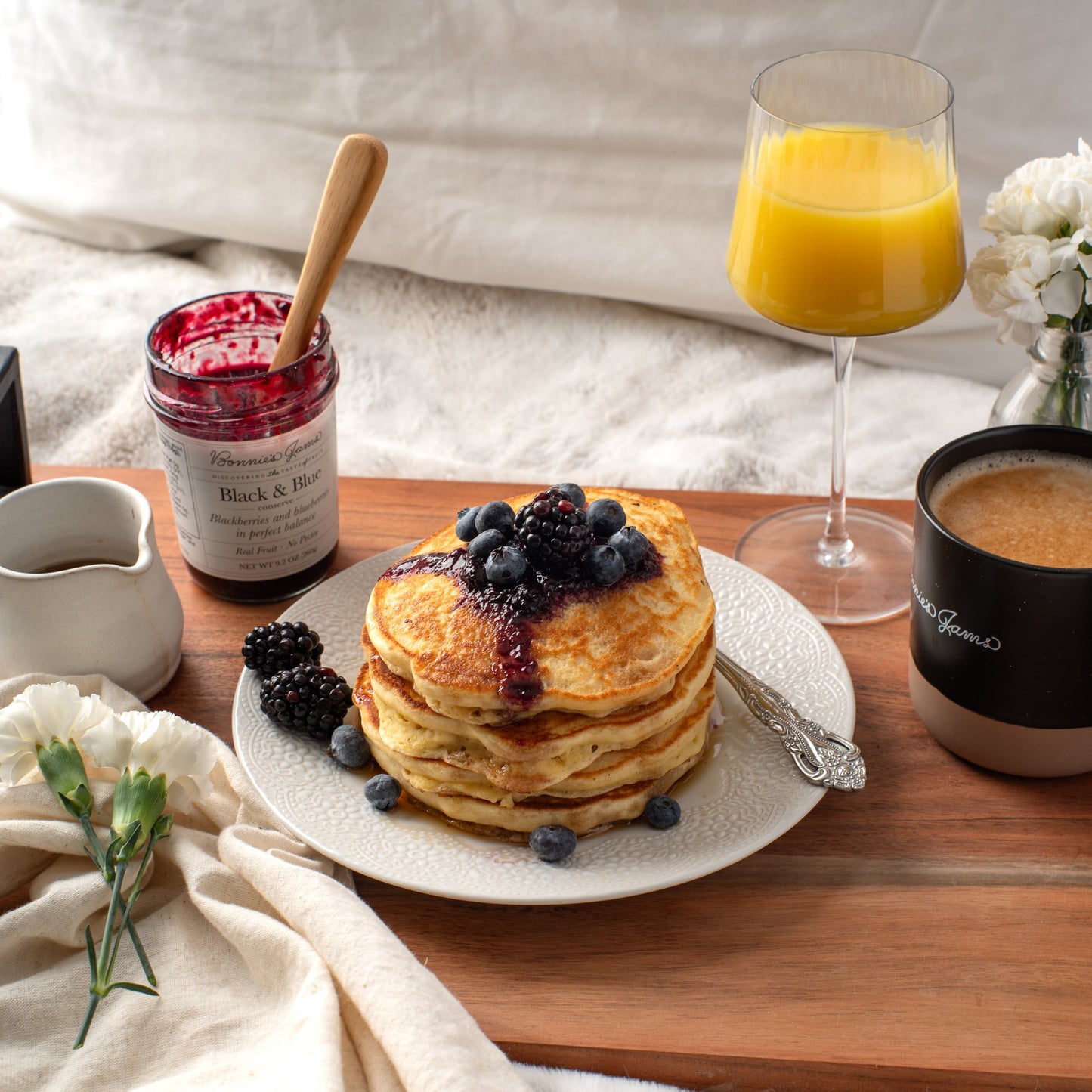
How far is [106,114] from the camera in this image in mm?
2477

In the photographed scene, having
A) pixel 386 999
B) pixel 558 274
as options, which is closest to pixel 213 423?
pixel 386 999

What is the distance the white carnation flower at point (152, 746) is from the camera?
1.12 m

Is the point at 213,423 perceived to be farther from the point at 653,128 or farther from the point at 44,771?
the point at 653,128

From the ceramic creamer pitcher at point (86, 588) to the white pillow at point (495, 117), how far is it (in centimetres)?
122

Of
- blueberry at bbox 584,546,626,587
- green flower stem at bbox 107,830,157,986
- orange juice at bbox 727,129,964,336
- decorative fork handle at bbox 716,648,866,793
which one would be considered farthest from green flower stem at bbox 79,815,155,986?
orange juice at bbox 727,129,964,336

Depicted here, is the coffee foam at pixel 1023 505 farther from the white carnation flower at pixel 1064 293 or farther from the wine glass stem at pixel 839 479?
the wine glass stem at pixel 839 479

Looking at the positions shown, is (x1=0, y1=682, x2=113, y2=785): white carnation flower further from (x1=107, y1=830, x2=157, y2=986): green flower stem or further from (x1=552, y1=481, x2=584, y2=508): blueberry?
(x1=552, y1=481, x2=584, y2=508): blueberry

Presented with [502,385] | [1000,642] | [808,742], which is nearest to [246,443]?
[808,742]

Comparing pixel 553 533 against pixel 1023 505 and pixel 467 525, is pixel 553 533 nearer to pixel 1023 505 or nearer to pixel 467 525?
pixel 467 525

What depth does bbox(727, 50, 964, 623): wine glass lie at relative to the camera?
1.38 meters

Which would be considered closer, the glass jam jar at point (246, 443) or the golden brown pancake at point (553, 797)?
the golden brown pancake at point (553, 797)

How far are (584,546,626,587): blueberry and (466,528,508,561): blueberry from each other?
0.28ft

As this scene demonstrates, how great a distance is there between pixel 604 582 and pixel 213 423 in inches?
19.5

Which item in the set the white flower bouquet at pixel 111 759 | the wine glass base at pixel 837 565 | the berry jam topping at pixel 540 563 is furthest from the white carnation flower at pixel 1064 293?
the white flower bouquet at pixel 111 759
